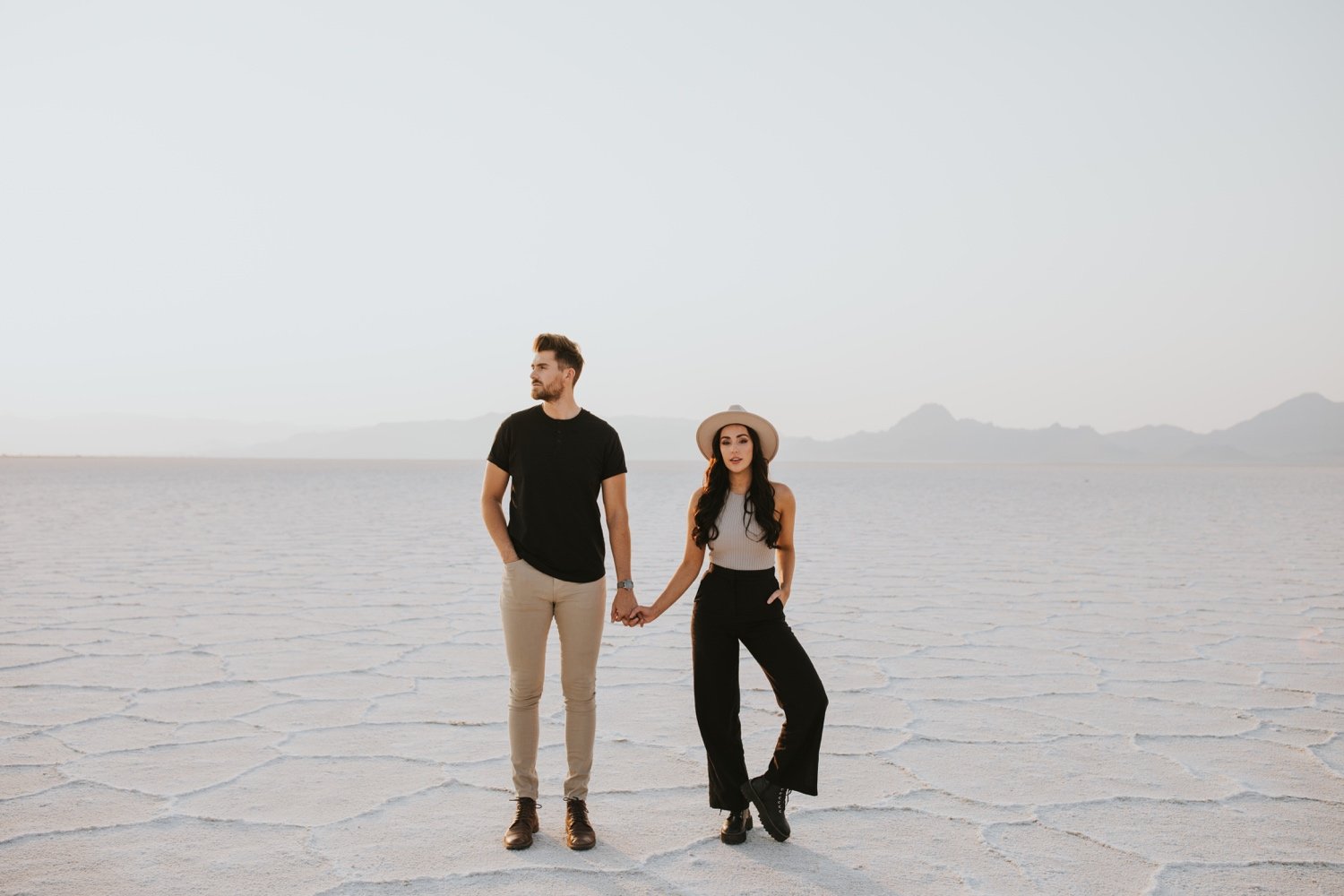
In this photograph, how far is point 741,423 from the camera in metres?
2.89

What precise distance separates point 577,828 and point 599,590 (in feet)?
1.97

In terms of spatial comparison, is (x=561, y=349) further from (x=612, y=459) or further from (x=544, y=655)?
(x=544, y=655)

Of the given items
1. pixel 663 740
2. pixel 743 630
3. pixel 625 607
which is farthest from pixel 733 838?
pixel 663 740

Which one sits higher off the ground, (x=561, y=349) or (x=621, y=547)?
(x=561, y=349)

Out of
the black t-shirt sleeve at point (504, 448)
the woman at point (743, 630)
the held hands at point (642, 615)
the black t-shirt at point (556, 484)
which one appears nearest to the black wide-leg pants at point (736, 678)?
the woman at point (743, 630)

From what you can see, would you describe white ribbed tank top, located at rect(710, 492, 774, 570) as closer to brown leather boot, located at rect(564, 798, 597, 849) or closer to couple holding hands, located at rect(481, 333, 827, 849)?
couple holding hands, located at rect(481, 333, 827, 849)

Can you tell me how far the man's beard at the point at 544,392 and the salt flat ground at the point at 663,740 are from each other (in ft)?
3.75

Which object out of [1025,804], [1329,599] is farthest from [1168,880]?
[1329,599]

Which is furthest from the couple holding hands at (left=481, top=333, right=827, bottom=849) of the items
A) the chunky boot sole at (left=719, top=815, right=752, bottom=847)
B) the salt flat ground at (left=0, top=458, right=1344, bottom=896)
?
the salt flat ground at (left=0, top=458, right=1344, bottom=896)

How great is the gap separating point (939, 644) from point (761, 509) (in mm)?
3109

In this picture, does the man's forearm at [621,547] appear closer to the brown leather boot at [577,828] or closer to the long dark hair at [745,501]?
the long dark hair at [745,501]

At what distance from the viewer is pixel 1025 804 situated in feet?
10.3

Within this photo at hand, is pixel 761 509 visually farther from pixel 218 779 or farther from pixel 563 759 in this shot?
pixel 218 779

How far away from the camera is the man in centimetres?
278
